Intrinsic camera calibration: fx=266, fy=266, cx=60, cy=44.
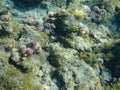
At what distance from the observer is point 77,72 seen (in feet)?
33.4

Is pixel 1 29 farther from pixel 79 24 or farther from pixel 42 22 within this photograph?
pixel 79 24

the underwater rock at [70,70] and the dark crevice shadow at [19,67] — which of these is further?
the underwater rock at [70,70]

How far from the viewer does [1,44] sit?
9.74 m

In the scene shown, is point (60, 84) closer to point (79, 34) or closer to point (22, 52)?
point (22, 52)

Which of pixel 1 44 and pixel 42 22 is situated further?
pixel 42 22

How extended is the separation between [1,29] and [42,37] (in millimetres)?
1684

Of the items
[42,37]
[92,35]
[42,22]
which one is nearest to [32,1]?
[42,22]

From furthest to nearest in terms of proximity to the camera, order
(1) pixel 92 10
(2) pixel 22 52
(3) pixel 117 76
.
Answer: (1) pixel 92 10, (3) pixel 117 76, (2) pixel 22 52

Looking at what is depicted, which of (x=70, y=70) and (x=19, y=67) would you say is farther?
(x=70, y=70)

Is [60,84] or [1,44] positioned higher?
[1,44]

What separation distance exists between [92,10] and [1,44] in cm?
547

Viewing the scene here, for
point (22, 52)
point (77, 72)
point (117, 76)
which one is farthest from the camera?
point (117, 76)

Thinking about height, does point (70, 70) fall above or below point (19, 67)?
below

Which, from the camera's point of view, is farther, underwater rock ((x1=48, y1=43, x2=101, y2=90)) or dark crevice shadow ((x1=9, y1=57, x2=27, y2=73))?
underwater rock ((x1=48, y1=43, x2=101, y2=90))
